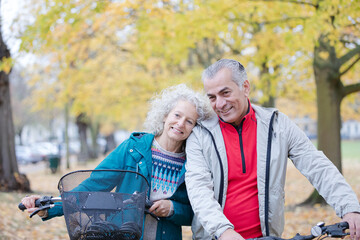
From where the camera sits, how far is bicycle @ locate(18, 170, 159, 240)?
2260 mm

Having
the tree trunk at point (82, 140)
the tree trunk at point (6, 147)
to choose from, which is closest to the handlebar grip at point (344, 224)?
the tree trunk at point (6, 147)

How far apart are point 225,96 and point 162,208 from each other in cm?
88

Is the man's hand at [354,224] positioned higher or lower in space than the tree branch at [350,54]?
lower

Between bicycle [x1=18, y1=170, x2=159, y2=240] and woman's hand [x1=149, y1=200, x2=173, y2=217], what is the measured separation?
0.34 m

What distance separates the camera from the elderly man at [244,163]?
258cm

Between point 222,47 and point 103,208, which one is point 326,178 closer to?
point 103,208

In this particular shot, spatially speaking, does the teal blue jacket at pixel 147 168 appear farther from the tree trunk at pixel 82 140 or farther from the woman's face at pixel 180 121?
the tree trunk at pixel 82 140

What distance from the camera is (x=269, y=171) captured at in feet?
8.55

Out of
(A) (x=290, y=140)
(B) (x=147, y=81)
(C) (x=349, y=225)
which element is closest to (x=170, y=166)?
(A) (x=290, y=140)

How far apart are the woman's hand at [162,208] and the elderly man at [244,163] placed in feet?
0.70

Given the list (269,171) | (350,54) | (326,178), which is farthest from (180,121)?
(350,54)

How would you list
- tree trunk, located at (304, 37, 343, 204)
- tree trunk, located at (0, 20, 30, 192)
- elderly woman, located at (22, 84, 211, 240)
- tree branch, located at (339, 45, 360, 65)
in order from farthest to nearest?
tree trunk, located at (0, 20, 30, 192) < tree trunk, located at (304, 37, 343, 204) < tree branch, located at (339, 45, 360, 65) < elderly woman, located at (22, 84, 211, 240)

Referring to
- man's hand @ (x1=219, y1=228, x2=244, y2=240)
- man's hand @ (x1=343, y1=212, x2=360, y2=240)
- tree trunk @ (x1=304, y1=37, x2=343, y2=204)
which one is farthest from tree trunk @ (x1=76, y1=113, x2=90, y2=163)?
man's hand @ (x1=343, y1=212, x2=360, y2=240)

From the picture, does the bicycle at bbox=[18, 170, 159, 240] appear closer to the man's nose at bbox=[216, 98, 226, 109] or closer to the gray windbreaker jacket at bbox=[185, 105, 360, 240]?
the gray windbreaker jacket at bbox=[185, 105, 360, 240]
